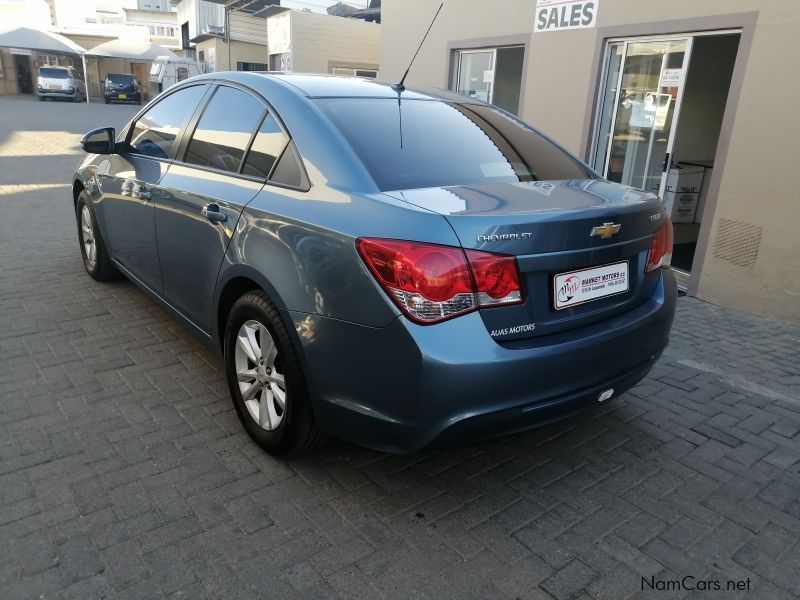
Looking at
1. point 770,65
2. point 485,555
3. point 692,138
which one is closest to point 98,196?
point 485,555

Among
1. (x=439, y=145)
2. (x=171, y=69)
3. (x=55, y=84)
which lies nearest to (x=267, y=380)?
(x=439, y=145)

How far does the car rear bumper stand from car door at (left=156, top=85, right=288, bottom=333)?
0.82 meters

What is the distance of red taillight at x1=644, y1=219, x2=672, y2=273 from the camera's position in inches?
109

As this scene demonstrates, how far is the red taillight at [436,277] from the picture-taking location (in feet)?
6.88

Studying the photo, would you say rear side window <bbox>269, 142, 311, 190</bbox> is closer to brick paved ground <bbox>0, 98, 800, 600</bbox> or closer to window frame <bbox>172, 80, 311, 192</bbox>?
window frame <bbox>172, 80, 311, 192</bbox>

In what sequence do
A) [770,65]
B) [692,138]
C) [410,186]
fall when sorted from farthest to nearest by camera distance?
[692,138]
[770,65]
[410,186]

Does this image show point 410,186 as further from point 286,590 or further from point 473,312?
point 286,590

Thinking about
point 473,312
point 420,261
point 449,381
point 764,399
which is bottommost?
point 764,399

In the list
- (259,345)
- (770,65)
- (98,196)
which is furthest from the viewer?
(770,65)

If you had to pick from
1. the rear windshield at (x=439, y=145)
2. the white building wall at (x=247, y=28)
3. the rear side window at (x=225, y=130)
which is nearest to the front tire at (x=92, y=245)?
the rear side window at (x=225, y=130)

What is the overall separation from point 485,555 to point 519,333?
836 mm

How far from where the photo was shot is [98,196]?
462 cm

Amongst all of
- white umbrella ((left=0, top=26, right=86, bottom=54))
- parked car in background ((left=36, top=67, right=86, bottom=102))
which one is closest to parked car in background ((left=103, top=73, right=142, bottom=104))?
parked car in background ((left=36, top=67, right=86, bottom=102))

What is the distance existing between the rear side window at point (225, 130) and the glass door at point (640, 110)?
472cm
